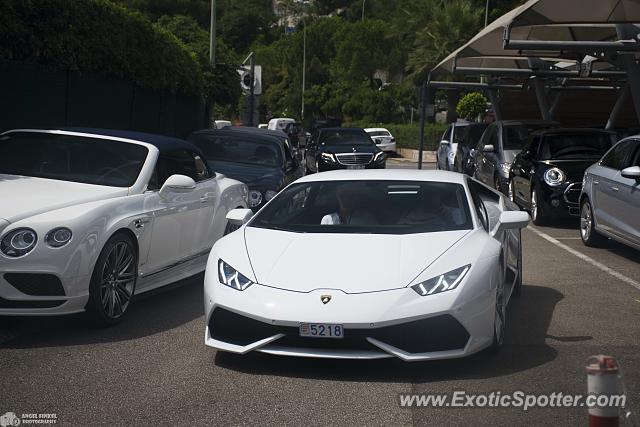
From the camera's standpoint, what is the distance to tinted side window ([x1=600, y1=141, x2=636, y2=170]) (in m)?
12.2

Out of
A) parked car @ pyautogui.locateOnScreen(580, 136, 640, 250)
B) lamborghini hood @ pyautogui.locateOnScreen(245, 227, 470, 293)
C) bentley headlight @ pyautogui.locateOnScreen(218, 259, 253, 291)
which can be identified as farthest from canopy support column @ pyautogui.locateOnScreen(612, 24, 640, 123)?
bentley headlight @ pyautogui.locateOnScreen(218, 259, 253, 291)

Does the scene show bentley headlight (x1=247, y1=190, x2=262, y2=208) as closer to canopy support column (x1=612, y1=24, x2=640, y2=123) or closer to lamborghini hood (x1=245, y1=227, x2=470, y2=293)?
lamborghini hood (x1=245, y1=227, x2=470, y2=293)

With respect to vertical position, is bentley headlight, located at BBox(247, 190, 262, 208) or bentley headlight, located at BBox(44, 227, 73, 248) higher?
bentley headlight, located at BBox(44, 227, 73, 248)

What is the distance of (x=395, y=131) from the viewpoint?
2276 inches

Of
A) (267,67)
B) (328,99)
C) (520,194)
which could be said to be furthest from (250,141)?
(267,67)

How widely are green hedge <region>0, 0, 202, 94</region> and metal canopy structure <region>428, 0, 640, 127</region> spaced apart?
7300 millimetres

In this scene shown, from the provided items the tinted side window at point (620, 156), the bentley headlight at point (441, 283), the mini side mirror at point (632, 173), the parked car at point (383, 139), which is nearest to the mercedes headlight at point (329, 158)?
the tinted side window at point (620, 156)

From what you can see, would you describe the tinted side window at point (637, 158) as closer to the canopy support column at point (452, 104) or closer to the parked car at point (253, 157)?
the parked car at point (253, 157)

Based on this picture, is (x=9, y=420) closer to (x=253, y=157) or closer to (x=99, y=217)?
(x=99, y=217)

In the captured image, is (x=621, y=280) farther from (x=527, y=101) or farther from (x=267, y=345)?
(x=527, y=101)

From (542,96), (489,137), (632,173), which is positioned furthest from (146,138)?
(542,96)

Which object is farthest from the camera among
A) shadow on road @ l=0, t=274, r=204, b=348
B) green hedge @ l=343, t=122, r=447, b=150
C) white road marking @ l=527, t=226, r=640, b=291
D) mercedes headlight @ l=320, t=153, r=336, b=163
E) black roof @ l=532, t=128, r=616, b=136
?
green hedge @ l=343, t=122, r=447, b=150

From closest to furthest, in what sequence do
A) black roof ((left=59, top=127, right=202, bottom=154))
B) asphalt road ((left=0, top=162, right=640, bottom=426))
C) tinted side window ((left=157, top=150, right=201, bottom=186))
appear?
asphalt road ((left=0, top=162, right=640, bottom=426))
tinted side window ((left=157, top=150, right=201, bottom=186))
black roof ((left=59, top=127, right=202, bottom=154))

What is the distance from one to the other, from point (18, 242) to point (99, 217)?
66cm
